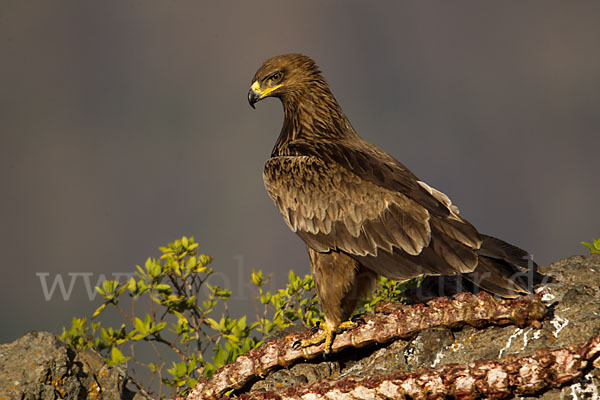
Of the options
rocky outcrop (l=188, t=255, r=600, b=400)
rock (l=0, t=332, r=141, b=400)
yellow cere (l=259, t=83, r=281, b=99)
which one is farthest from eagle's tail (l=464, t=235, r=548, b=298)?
rock (l=0, t=332, r=141, b=400)

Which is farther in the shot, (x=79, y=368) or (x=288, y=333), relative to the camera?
(x=288, y=333)

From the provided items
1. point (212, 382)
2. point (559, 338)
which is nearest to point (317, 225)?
point (212, 382)

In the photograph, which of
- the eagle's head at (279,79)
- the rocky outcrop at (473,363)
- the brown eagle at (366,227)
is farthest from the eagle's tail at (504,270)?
the eagle's head at (279,79)

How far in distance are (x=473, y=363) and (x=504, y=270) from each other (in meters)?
1.21

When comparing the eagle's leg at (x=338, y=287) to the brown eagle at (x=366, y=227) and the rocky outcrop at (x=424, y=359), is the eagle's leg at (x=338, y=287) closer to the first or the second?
the brown eagle at (x=366, y=227)

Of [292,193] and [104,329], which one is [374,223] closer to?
[292,193]

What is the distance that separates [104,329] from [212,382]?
186cm

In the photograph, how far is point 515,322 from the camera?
4.94 meters

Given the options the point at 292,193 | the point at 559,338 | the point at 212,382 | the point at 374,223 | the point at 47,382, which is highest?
the point at 292,193

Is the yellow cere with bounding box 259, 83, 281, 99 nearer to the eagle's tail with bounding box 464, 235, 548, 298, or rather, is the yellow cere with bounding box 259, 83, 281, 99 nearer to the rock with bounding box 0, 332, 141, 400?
the eagle's tail with bounding box 464, 235, 548, 298

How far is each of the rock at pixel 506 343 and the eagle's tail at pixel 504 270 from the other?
17 cm

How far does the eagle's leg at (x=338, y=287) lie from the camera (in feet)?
19.9

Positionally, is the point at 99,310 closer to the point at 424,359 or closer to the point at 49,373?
the point at 49,373

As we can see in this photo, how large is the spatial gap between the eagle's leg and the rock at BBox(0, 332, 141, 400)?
7.01 feet
